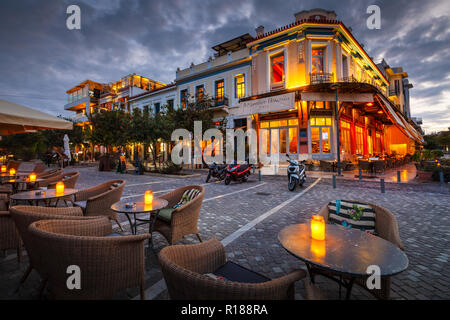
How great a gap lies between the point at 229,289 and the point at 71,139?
113 feet

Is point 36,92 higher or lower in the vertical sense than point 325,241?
higher

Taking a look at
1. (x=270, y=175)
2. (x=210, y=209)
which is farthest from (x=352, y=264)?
(x=270, y=175)

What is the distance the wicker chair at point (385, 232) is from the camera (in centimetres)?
175

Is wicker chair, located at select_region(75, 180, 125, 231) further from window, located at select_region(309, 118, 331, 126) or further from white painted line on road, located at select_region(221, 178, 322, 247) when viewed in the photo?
window, located at select_region(309, 118, 331, 126)

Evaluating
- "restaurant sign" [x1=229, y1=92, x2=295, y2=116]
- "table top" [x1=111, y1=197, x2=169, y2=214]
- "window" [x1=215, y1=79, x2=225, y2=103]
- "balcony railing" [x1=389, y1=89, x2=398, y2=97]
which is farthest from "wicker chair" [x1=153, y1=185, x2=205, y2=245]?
"balcony railing" [x1=389, y1=89, x2=398, y2=97]

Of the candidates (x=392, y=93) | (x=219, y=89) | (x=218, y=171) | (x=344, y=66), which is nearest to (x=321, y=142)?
(x=344, y=66)

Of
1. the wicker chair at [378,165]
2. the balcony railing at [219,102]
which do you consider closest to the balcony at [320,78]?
the wicker chair at [378,165]

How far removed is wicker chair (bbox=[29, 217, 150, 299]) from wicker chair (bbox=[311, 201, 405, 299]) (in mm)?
2186

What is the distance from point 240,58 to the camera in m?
18.3

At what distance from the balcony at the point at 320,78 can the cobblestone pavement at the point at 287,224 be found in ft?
32.7

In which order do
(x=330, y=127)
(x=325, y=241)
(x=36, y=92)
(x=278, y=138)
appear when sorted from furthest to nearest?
(x=36, y=92) → (x=278, y=138) → (x=330, y=127) → (x=325, y=241)

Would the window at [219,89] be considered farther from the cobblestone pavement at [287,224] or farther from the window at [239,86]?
the cobblestone pavement at [287,224]

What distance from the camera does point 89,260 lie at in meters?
1.62

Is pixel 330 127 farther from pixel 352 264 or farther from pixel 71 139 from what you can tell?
pixel 71 139
